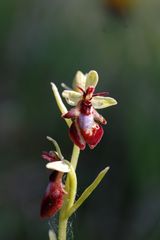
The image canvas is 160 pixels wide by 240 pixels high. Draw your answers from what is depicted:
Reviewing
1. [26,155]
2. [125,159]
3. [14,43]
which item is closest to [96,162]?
[125,159]

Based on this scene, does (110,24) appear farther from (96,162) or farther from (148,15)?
(96,162)

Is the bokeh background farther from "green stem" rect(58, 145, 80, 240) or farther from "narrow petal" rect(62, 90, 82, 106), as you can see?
"narrow petal" rect(62, 90, 82, 106)

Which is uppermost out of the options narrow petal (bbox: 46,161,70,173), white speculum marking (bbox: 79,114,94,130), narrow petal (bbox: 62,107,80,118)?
narrow petal (bbox: 62,107,80,118)

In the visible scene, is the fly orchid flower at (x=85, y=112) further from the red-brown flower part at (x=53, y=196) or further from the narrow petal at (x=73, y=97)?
the red-brown flower part at (x=53, y=196)

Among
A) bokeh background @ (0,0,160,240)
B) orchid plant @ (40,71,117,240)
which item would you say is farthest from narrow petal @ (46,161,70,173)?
bokeh background @ (0,0,160,240)

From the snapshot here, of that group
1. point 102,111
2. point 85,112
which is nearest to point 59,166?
point 85,112

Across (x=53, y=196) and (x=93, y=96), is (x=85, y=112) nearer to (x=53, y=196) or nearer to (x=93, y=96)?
(x=93, y=96)
